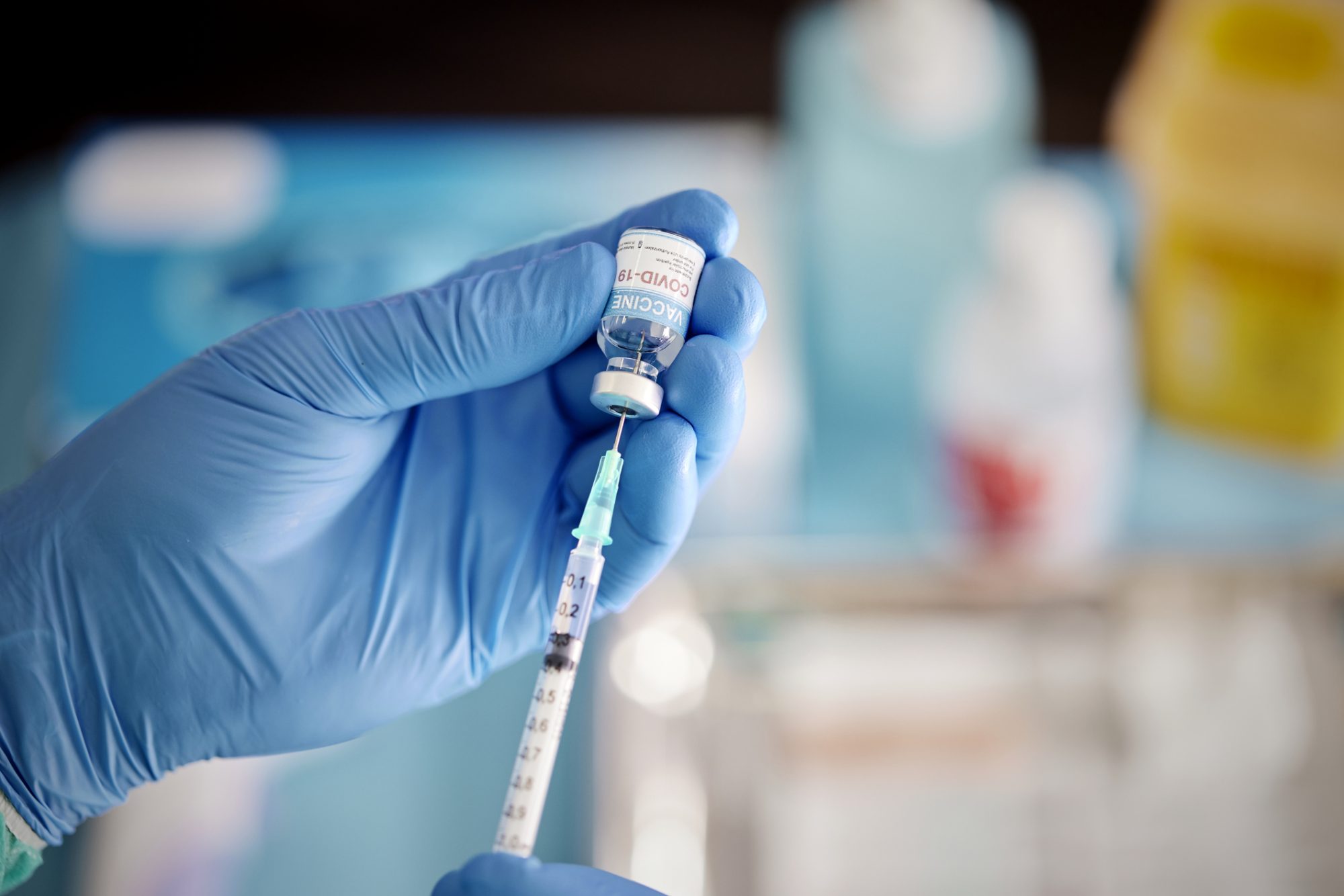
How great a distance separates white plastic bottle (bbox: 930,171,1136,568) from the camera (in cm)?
120

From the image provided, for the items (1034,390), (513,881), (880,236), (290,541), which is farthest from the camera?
(880,236)

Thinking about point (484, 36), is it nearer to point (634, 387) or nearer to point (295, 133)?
point (295, 133)

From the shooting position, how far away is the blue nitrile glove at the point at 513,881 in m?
0.71

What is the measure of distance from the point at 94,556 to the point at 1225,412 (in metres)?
1.32

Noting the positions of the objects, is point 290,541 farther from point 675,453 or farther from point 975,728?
point 975,728

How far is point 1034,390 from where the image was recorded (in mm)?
1259

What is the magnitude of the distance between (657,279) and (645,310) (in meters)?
0.02

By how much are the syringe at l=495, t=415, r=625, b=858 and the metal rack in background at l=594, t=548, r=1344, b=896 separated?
1.60ft

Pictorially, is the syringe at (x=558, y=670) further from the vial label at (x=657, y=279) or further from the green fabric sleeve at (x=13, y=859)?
the green fabric sleeve at (x=13, y=859)

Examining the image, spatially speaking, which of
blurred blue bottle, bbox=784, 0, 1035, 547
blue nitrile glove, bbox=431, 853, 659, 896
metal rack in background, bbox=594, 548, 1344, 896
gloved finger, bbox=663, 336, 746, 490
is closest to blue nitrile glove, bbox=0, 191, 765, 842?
gloved finger, bbox=663, 336, 746, 490

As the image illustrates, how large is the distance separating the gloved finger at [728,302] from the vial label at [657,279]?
2 cm

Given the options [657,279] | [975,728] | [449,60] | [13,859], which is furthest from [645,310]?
[449,60]

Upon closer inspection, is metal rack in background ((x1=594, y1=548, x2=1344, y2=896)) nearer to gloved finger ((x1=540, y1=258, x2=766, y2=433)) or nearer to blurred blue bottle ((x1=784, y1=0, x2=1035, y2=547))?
blurred blue bottle ((x1=784, y1=0, x2=1035, y2=547))

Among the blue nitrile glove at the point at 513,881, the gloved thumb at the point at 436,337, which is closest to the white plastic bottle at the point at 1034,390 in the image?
the gloved thumb at the point at 436,337
